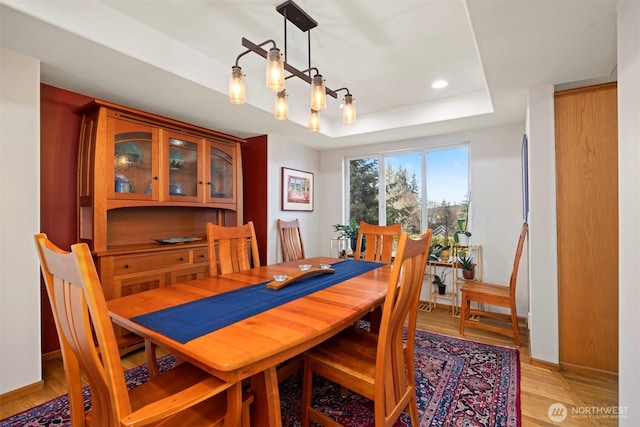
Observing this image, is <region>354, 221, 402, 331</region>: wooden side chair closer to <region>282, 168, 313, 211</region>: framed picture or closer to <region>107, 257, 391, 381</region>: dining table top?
<region>107, 257, 391, 381</region>: dining table top

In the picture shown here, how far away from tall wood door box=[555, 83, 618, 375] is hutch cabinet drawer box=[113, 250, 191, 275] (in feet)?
10.7

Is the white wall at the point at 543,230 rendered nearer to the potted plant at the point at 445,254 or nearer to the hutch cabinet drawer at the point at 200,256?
the potted plant at the point at 445,254

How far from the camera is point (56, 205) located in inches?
91.7

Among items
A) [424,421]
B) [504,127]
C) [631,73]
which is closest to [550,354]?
[424,421]

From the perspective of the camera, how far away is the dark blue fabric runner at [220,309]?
1.09 meters

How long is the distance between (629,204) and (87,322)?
7.04ft

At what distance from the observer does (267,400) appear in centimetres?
113

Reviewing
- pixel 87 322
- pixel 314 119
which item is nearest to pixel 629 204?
pixel 314 119

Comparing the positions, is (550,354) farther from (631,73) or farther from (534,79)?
(534,79)

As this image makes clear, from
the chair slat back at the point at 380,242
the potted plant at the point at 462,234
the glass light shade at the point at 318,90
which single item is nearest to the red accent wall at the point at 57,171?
the glass light shade at the point at 318,90

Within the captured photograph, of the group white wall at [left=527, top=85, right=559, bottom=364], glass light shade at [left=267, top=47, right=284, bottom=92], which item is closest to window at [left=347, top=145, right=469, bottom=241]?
white wall at [left=527, top=85, right=559, bottom=364]

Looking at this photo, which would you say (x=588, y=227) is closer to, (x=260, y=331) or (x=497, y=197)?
(x=497, y=197)

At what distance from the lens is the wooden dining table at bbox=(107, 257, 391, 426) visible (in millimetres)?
917

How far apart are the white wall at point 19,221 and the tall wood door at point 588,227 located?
380 centimetres
